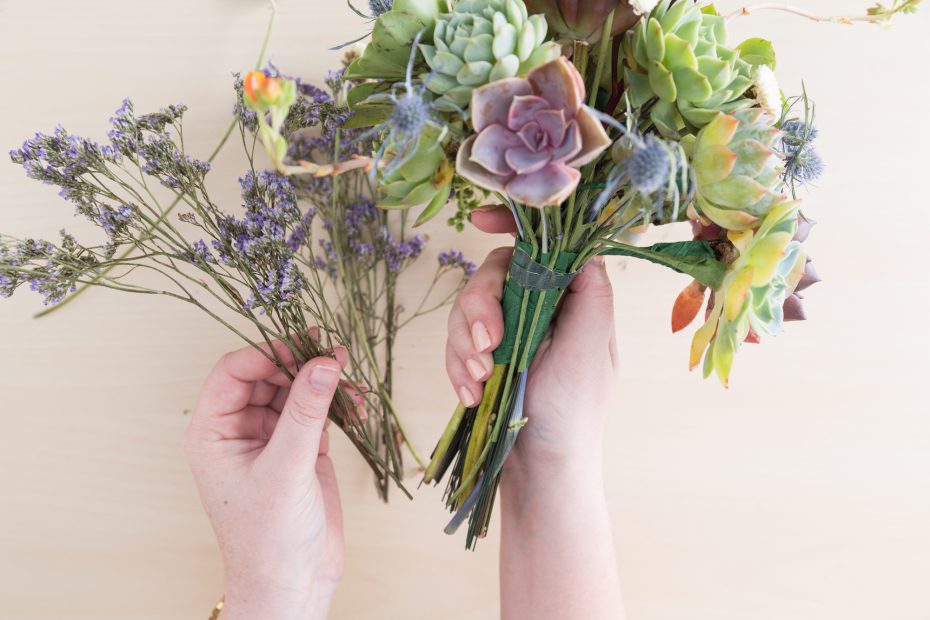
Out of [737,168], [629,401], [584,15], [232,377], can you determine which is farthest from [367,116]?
[629,401]

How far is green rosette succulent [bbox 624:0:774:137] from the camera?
40 cm

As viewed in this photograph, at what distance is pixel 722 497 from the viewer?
87 cm

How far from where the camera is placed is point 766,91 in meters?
0.45

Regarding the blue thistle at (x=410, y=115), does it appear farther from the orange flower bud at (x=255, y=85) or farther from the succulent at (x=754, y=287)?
the succulent at (x=754, y=287)

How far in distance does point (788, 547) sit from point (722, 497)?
13cm


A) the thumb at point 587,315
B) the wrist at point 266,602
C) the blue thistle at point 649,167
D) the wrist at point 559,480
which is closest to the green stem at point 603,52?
the blue thistle at point 649,167

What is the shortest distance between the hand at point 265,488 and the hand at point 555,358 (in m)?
0.15

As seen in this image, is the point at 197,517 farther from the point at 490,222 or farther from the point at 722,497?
the point at 722,497

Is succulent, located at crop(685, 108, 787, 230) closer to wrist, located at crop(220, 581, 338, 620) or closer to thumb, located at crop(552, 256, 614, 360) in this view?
thumb, located at crop(552, 256, 614, 360)

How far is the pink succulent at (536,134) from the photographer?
36 centimetres

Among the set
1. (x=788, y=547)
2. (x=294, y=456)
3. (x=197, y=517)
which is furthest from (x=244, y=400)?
(x=788, y=547)

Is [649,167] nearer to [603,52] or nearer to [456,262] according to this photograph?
[603,52]

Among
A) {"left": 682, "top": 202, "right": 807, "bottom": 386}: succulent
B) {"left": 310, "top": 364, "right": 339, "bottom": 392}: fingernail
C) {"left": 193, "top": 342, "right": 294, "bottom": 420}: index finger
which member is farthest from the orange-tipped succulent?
{"left": 193, "top": 342, "right": 294, "bottom": 420}: index finger

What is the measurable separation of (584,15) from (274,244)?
0.36 m
